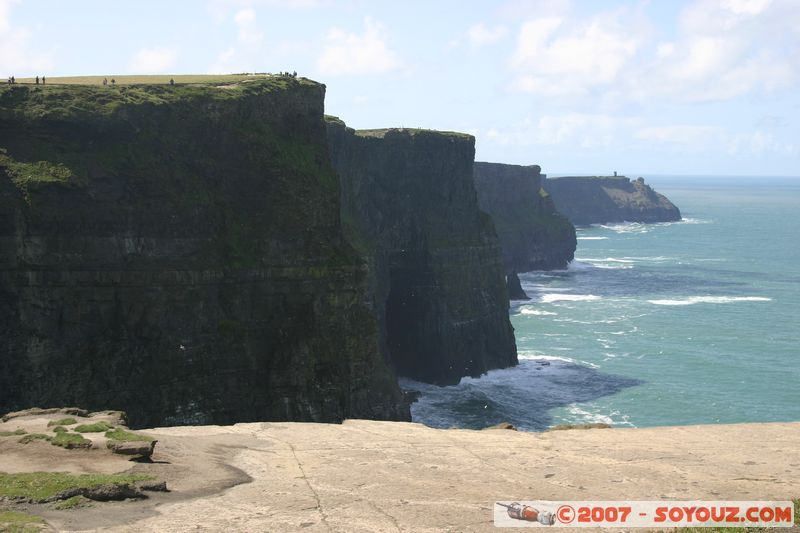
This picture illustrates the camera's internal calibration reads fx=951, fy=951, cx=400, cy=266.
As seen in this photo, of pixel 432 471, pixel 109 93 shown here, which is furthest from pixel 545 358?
pixel 432 471

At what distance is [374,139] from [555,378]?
1156 inches

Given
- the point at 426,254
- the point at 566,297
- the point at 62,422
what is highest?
the point at 426,254

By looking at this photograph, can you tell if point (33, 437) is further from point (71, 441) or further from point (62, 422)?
point (62, 422)

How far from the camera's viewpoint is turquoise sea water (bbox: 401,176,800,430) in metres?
76.2

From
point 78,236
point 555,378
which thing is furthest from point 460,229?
point 78,236

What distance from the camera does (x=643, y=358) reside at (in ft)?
315

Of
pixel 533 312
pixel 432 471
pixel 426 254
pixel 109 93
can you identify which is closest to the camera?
pixel 432 471

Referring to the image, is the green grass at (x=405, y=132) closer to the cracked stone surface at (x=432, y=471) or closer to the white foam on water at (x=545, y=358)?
the white foam on water at (x=545, y=358)

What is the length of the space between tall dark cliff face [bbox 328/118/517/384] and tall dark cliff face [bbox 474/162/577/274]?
2279 inches

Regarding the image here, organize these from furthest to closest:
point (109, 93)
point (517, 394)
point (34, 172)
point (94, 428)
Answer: point (517, 394) < point (109, 93) < point (34, 172) < point (94, 428)

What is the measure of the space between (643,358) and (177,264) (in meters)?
56.6

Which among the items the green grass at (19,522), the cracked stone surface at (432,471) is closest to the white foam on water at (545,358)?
the cracked stone surface at (432,471)

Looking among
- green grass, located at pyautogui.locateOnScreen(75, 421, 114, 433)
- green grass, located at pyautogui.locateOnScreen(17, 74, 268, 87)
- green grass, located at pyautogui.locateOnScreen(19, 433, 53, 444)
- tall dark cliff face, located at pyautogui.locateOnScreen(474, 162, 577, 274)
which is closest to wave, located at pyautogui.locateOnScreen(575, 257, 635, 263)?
tall dark cliff face, located at pyautogui.locateOnScreen(474, 162, 577, 274)

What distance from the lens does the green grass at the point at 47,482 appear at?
21703 millimetres
